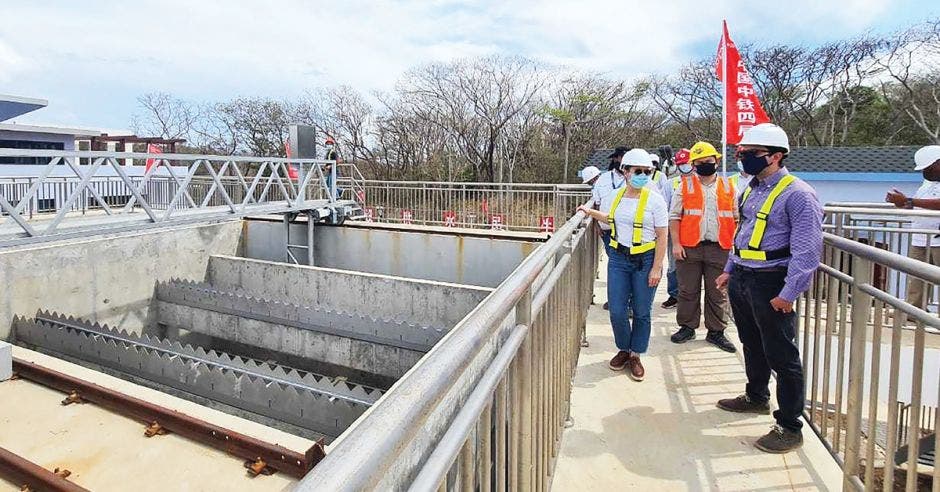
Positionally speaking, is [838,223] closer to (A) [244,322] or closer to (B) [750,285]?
(B) [750,285]

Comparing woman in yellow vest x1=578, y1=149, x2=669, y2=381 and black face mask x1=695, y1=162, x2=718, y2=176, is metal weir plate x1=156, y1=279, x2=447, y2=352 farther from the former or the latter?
black face mask x1=695, y1=162, x2=718, y2=176

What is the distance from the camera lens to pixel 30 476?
12.6 ft

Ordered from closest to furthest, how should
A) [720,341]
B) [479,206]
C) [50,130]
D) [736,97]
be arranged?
1. [720,341]
2. [736,97]
3. [479,206]
4. [50,130]

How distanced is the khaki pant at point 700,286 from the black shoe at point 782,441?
201 cm

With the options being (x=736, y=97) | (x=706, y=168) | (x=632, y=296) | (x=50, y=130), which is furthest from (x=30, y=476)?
(x=50, y=130)

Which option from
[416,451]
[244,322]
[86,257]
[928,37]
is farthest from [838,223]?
[928,37]

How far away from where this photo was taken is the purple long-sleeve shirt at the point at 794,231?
289cm

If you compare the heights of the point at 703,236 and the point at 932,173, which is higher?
the point at 932,173

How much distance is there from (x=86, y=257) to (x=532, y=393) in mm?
10507

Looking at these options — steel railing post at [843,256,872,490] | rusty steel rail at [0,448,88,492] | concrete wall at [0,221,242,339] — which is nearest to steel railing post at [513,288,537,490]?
steel railing post at [843,256,872,490]

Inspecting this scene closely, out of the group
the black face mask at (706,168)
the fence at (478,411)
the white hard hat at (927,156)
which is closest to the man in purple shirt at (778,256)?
the fence at (478,411)

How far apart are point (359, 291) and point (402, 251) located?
6.87ft

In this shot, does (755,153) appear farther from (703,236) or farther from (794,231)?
(703,236)

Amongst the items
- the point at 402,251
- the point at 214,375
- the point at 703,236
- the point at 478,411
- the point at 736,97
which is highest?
the point at 736,97
